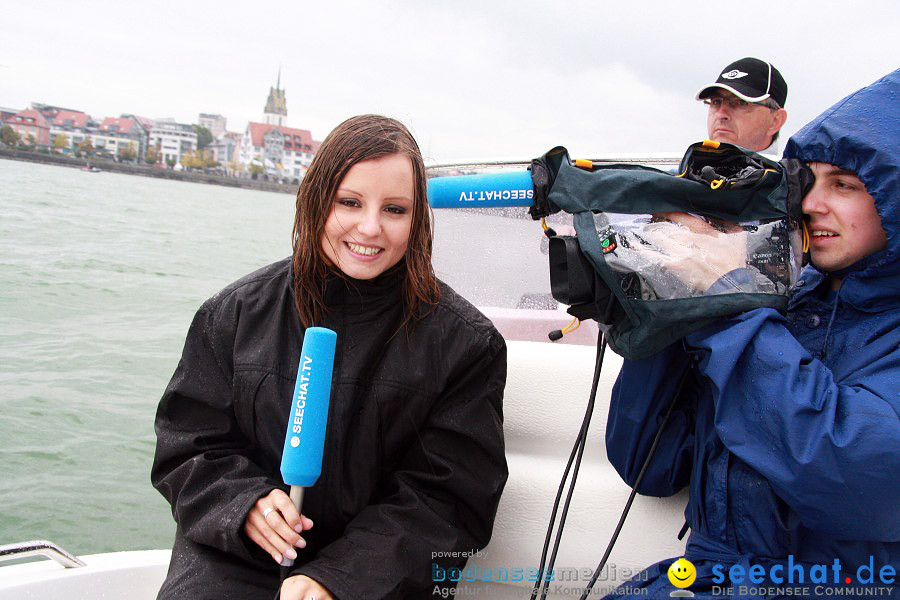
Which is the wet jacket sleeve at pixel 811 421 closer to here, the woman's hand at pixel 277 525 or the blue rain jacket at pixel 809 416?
the blue rain jacket at pixel 809 416

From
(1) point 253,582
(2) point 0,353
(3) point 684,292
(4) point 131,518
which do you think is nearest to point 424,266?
(3) point 684,292

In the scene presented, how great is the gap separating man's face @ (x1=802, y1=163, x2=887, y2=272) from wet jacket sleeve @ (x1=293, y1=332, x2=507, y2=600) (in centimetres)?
78

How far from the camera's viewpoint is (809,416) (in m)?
1.29

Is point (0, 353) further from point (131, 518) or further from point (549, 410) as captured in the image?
point (549, 410)

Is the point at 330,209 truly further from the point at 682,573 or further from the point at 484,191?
the point at 682,573

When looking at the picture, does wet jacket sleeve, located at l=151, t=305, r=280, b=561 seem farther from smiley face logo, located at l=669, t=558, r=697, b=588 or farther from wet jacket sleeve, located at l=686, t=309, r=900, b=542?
wet jacket sleeve, located at l=686, t=309, r=900, b=542

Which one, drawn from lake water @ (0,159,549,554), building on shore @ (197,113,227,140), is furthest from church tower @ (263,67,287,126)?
lake water @ (0,159,549,554)

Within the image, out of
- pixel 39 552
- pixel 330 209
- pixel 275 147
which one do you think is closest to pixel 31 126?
pixel 275 147

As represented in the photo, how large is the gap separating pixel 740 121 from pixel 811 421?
2.41 m

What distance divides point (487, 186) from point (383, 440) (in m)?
0.72

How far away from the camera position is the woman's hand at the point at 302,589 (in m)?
1.55

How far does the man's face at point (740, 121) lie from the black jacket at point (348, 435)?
6.72ft

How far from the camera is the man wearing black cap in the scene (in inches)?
130

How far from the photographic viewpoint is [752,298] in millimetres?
1396
